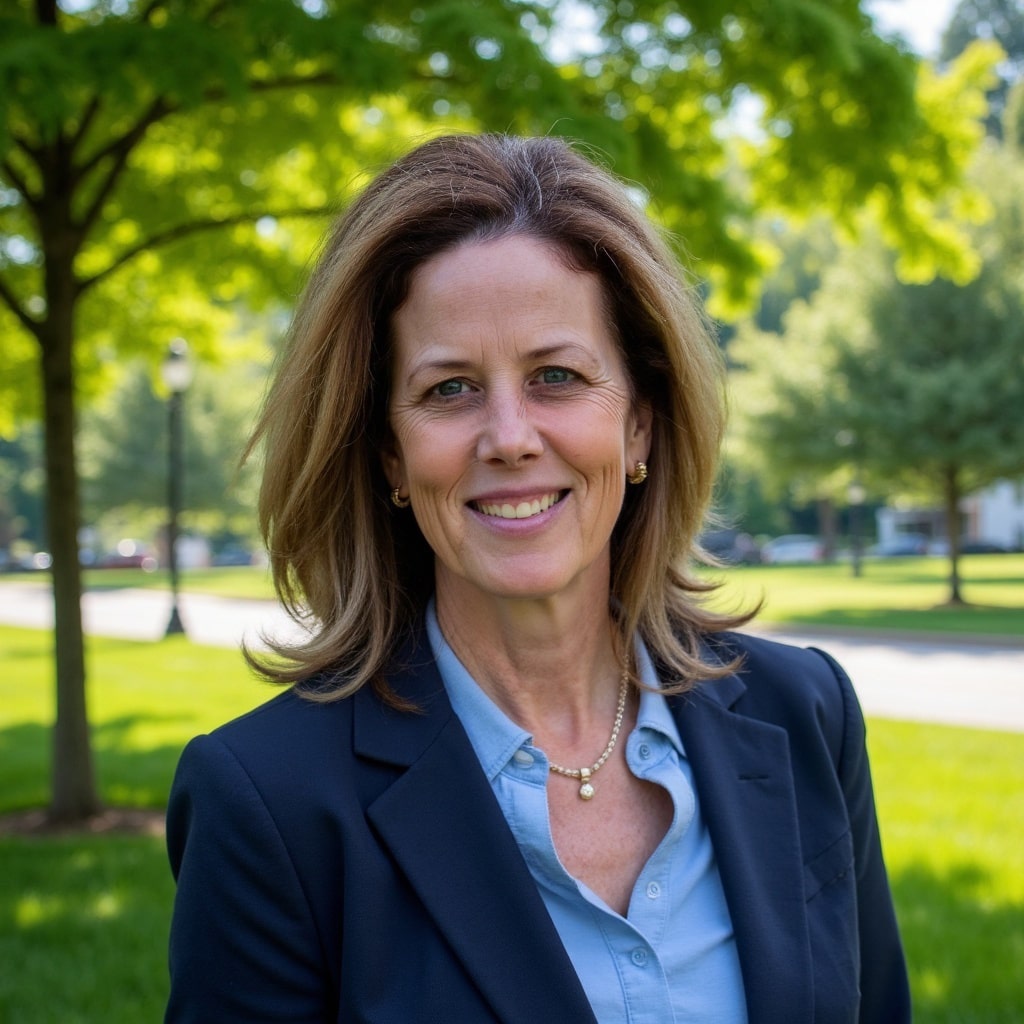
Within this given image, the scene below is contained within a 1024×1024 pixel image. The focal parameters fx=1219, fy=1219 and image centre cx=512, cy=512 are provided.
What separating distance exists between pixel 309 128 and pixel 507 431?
21.2ft

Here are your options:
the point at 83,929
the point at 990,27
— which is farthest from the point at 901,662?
the point at 990,27

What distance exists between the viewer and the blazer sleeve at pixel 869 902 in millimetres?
2355

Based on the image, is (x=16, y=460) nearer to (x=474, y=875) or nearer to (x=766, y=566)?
(x=766, y=566)

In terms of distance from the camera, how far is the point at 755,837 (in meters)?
2.15

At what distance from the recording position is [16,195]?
824 centimetres

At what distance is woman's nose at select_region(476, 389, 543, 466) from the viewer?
200 cm

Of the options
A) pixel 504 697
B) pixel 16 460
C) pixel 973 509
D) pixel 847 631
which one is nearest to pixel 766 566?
pixel 973 509

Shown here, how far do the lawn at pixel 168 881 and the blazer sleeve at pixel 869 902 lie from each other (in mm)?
2185

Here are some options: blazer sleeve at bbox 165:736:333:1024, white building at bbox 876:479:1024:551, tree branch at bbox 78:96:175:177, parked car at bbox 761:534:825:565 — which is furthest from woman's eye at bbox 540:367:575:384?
white building at bbox 876:479:1024:551

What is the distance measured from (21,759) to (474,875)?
8924 millimetres

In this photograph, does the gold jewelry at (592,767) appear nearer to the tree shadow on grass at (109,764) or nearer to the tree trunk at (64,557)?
the tree trunk at (64,557)

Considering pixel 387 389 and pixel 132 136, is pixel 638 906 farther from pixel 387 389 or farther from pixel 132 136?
pixel 132 136

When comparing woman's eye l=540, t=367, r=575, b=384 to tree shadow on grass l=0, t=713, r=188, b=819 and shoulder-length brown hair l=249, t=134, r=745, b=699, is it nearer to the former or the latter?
shoulder-length brown hair l=249, t=134, r=745, b=699

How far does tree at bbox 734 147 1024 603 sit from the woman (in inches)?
918
